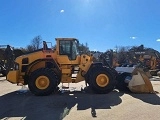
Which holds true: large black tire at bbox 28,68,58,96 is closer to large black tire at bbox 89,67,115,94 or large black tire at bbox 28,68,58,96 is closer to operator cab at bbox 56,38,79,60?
operator cab at bbox 56,38,79,60

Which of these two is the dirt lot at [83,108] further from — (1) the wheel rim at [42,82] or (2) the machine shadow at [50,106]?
(1) the wheel rim at [42,82]

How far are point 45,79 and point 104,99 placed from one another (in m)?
3.19

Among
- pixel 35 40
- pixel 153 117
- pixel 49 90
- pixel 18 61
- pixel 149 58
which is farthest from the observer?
pixel 35 40

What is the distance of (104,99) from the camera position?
38.2 ft

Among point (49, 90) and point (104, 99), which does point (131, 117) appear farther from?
point (49, 90)

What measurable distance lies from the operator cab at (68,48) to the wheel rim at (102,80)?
1.75m

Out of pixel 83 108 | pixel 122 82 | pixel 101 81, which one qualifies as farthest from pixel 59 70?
pixel 83 108

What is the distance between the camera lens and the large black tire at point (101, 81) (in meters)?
13.5

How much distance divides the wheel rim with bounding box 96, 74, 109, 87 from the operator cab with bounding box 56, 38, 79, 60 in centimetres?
175

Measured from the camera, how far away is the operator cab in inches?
566

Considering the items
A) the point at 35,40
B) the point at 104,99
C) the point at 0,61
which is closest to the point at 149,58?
the point at 0,61

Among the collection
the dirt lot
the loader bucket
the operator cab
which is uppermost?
the operator cab

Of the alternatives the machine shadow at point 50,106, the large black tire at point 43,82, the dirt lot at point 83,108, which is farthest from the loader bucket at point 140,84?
the large black tire at point 43,82

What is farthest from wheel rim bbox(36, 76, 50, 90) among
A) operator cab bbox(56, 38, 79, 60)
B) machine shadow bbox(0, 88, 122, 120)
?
operator cab bbox(56, 38, 79, 60)
